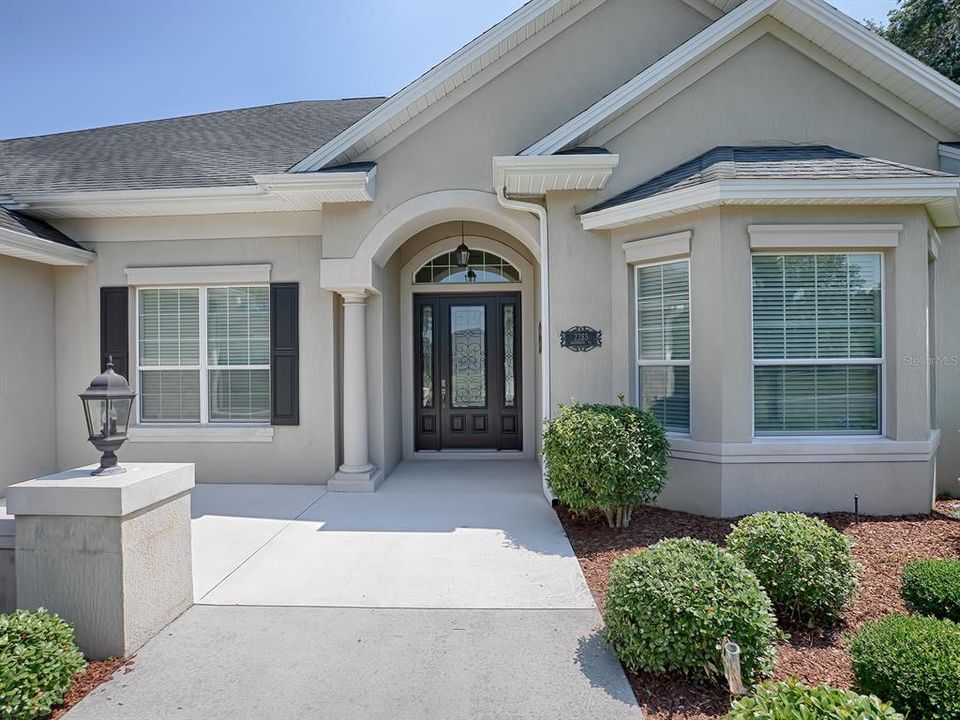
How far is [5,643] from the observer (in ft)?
8.46

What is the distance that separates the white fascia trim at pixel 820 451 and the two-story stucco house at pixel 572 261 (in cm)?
3

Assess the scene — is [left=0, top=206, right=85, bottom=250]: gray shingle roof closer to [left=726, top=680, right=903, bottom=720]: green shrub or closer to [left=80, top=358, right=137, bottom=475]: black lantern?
[left=80, top=358, right=137, bottom=475]: black lantern

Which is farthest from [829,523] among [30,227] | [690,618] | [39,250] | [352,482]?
[30,227]

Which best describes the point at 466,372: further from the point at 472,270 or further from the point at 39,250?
the point at 39,250

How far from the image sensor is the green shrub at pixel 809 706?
1.72m

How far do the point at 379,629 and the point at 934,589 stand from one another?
3.48 meters

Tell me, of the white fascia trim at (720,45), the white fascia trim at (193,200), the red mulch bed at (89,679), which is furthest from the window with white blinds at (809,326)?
the red mulch bed at (89,679)

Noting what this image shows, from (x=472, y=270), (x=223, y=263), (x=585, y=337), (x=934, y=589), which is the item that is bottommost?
(x=934, y=589)

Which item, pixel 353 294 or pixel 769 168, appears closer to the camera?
pixel 769 168

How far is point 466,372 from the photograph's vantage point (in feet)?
29.3

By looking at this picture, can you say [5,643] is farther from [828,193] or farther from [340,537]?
[828,193]

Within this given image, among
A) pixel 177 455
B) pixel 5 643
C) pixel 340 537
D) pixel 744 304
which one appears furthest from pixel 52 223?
pixel 744 304

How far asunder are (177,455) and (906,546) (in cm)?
869

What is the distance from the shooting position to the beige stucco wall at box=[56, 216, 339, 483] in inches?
287
